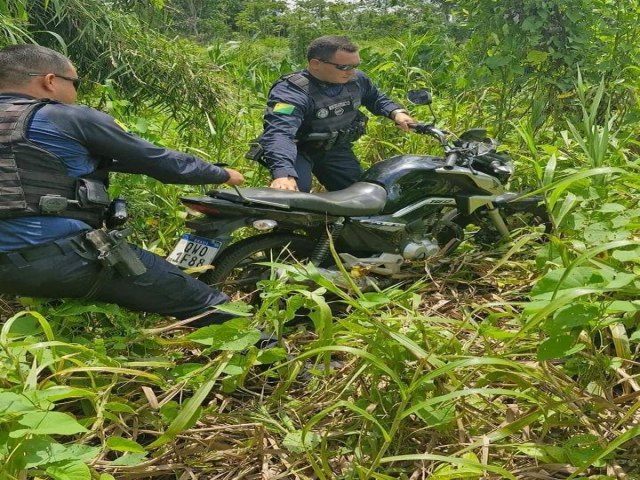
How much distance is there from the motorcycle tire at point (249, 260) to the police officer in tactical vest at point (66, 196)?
0.35 m

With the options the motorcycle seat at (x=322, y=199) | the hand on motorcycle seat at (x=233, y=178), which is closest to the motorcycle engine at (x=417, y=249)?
the motorcycle seat at (x=322, y=199)

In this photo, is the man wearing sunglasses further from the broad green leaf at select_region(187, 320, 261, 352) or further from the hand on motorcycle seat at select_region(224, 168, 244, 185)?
the broad green leaf at select_region(187, 320, 261, 352)

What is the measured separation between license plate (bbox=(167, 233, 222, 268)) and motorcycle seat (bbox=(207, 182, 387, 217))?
208 millimetres

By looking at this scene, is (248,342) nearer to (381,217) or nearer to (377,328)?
(377,328)

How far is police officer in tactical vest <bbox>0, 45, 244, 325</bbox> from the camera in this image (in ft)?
6.80

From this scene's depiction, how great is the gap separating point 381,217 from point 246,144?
5.64 ft

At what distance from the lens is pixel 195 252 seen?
2.64m

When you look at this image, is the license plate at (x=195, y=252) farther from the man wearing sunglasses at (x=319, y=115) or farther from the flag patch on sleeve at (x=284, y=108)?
the flag patch on sleeve at (x=284, y=108)

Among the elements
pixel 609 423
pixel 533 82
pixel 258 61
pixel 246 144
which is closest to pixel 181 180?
pixel 609 423

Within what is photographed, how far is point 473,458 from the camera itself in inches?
66.6

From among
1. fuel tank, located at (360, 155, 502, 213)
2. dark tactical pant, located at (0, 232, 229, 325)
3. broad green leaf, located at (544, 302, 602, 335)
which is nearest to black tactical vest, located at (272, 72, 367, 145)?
fuel tank, located at (360, 155, 502, 213)

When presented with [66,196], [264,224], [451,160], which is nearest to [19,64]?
[66,196]

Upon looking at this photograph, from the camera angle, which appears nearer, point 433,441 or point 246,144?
point 433,441

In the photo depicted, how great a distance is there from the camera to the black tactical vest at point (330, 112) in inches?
139
